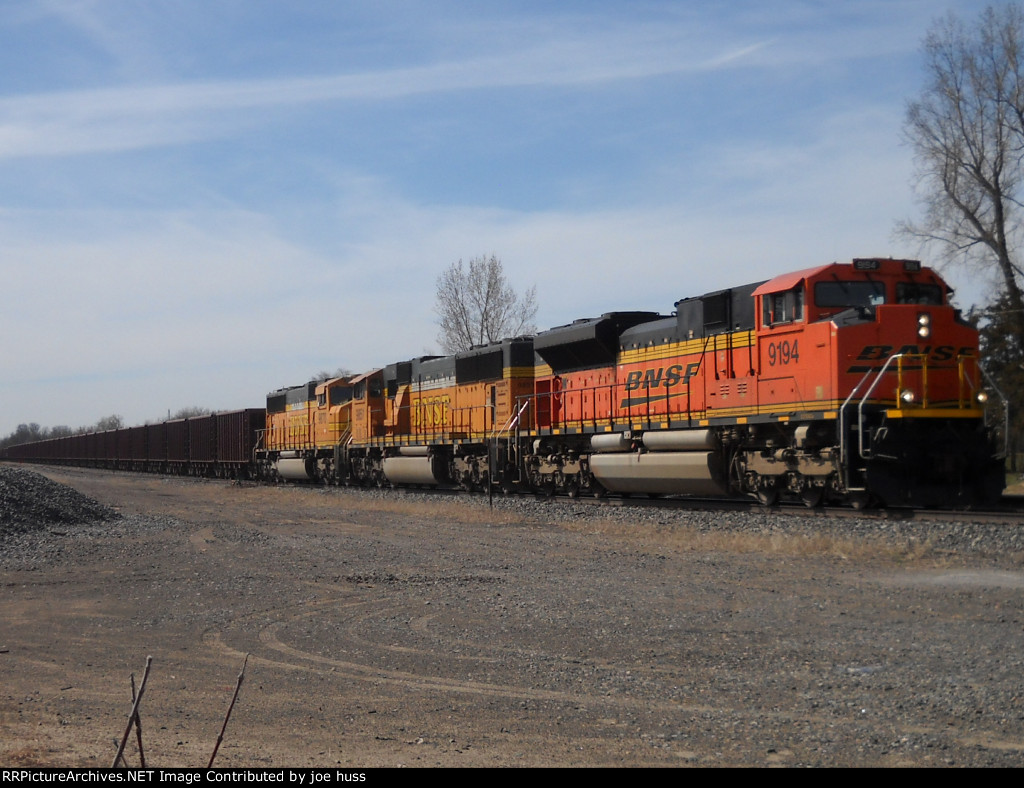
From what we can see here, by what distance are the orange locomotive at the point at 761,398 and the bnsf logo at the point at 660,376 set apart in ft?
0.13

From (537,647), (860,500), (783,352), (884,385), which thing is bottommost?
(537,647)

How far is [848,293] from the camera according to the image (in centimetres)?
1587

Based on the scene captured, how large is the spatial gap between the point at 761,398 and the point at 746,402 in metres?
0.39

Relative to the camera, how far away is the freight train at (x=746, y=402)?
49.2 feet

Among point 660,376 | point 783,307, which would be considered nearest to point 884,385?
point 783,307

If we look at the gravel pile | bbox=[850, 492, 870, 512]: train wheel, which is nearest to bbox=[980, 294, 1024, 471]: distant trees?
bbox=[850, 492, 870, 512]: train wheel

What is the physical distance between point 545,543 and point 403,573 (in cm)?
349

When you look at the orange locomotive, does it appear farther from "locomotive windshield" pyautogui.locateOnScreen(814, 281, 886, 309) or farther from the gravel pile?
the gravel pile

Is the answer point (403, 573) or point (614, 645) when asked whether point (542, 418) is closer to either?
point (403, 573)

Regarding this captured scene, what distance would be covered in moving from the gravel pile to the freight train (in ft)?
30.7

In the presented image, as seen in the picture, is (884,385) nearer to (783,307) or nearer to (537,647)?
(783,307)

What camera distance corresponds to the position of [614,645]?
25.8 ft

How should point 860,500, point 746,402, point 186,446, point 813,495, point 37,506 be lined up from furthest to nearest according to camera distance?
point 186,446
point 37,506
point 746,402
point 813,495
point 860,500
